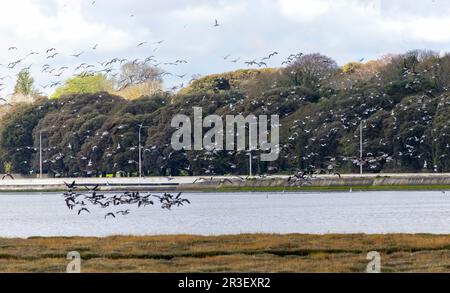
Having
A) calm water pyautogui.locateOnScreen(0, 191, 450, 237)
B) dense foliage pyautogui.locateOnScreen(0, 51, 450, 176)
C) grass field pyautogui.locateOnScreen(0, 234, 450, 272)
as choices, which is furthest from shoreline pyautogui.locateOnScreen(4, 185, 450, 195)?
grass field pyautogui.locateOnScreen(0, 234, 450, 272)

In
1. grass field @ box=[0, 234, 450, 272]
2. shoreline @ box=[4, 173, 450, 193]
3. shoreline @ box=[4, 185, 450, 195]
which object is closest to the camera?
grass field @ box=[0, 234, 450, 272]

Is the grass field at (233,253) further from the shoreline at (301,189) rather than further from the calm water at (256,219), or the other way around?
the shoreline at (301,189)

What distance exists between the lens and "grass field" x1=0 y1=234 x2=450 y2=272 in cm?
3494

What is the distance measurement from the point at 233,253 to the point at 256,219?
38144mm

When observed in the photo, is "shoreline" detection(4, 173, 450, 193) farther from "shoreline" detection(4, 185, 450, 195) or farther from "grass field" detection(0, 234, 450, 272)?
"grass field" detection(0, 234, 450, 272)

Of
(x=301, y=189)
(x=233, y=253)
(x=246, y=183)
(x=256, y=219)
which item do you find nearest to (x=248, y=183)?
(x=246, y=183)

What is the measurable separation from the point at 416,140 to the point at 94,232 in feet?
216

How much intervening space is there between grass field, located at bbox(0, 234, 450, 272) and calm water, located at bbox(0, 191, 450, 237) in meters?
15.3

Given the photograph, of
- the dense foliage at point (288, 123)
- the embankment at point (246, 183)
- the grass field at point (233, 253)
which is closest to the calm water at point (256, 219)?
the dense foliage at point (288, 123)

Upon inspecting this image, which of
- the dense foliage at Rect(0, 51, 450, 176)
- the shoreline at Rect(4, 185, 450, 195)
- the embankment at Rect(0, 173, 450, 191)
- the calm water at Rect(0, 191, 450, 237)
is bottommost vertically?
the calm water at Rect(0, 191, 450, 237)

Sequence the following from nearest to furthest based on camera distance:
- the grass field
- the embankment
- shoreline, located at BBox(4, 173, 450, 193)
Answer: the grass field, shoreline, located at BBox(4, 173, 450, 193), the embankment

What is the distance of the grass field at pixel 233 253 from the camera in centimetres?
3494
